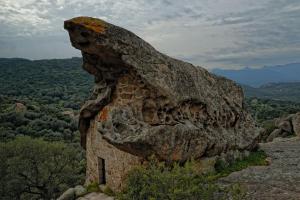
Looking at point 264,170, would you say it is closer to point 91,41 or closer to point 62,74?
point 91,41

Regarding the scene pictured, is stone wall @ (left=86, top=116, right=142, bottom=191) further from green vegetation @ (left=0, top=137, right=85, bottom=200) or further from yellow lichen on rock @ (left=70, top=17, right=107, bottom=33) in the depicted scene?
green vegetation @ (left=0, top=137, right=85, bottom=200)

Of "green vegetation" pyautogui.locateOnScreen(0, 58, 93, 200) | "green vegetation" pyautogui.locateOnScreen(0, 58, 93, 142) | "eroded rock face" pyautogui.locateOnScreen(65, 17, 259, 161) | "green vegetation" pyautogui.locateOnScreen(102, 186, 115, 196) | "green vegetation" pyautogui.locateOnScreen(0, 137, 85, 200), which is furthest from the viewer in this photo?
"green vegetation" pyautogui.locateOnScreen(0, 58, 93, 142)

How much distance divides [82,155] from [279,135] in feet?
67.8

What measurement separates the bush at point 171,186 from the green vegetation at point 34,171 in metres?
20.4

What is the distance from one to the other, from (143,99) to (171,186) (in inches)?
234

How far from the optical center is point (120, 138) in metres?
14.1

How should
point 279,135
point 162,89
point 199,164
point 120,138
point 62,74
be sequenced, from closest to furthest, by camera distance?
point 120,138 < point 162,89 < point 199,164 < point 279,135 < point 62,74

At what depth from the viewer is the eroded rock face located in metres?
14.4

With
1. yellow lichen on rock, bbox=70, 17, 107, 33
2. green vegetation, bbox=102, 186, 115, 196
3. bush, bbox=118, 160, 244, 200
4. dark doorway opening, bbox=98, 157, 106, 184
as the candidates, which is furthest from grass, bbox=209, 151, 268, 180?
yellow lichen on rock, bbox=70, 17, 107, 33

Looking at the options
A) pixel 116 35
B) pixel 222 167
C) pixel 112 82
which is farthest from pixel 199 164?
pixel 116 35

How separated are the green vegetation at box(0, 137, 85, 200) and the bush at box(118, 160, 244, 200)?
2044cm

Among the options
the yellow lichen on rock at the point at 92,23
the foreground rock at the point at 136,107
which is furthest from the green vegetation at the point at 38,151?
the yellow lichen on rock at the point at 92,23

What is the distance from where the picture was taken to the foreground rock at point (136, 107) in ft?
47.4

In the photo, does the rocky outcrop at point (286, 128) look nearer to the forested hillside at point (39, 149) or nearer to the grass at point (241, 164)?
the forested hillside at point (39, 149)
